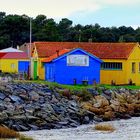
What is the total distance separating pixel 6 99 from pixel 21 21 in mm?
62617

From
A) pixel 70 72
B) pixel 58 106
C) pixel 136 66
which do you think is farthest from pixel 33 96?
pixel 136 66

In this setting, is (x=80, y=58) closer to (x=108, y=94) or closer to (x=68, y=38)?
(x=108, y=94)

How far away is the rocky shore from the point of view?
31.8m

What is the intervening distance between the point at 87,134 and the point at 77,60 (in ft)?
62.6

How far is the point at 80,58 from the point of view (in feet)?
159

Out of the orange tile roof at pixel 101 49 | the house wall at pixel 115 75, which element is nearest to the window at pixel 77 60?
the house wall at pixel 115 75

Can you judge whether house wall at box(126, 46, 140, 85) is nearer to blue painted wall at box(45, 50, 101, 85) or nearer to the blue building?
the blue building

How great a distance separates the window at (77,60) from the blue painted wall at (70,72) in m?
0.24

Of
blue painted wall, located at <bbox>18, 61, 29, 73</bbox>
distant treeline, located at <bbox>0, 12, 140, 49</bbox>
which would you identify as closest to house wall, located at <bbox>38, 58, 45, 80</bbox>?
blue painted wall, located at <bbox>18, 61, 29, 73</bbox>

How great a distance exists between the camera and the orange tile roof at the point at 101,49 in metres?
51.1

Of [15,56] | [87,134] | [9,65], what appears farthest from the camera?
[9,65]

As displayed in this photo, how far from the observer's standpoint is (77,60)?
159 ft

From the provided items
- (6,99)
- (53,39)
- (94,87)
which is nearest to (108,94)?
(94,87)

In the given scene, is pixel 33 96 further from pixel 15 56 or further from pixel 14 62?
pixel 15 56
